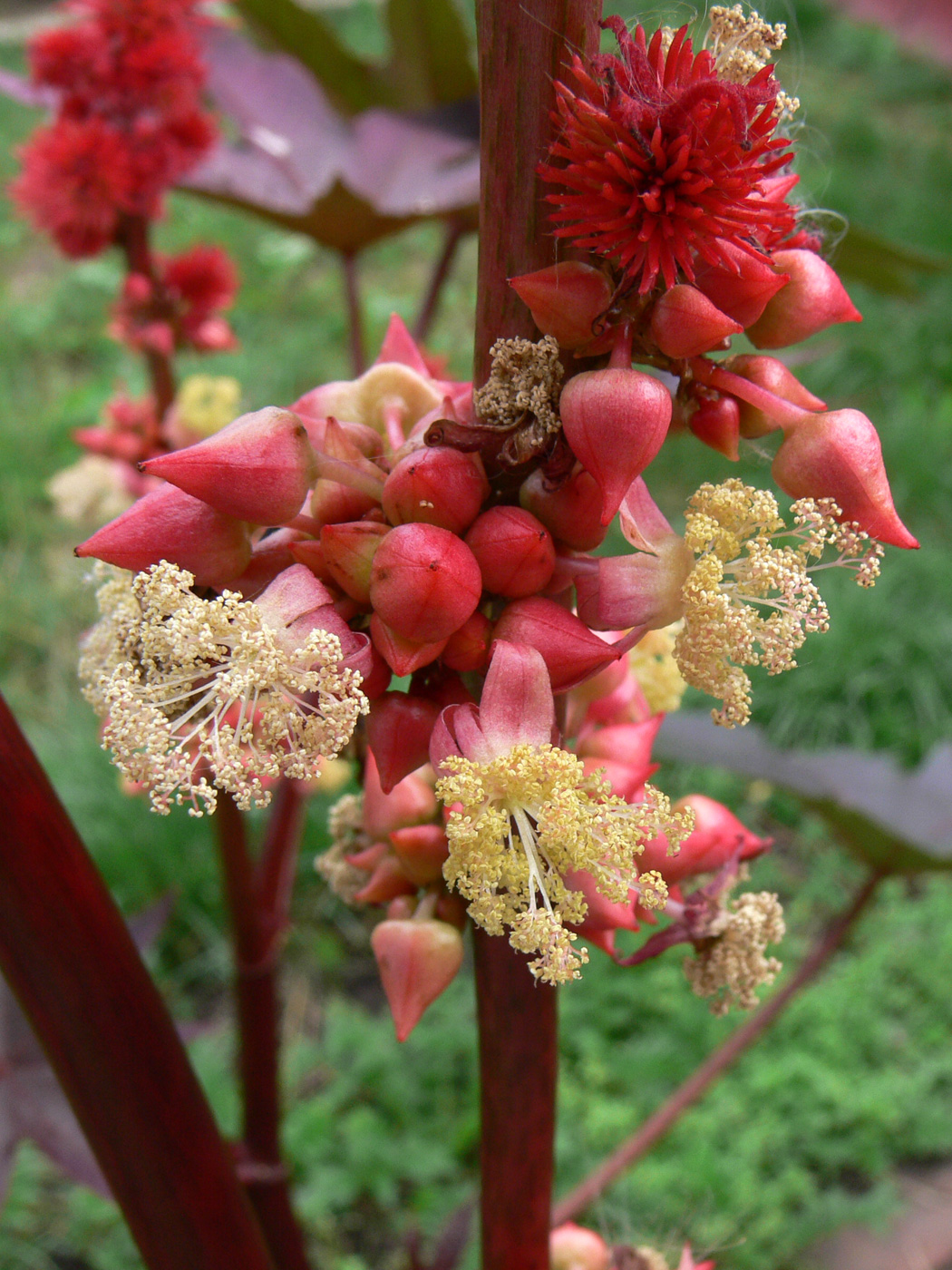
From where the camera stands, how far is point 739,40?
437 millimetres

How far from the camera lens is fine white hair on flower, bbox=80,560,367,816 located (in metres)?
0.40

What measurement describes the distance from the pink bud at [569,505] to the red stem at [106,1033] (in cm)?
22

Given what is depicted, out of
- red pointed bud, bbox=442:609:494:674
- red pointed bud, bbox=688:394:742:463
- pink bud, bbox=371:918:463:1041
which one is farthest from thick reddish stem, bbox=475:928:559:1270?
red pointed bud, bbox=688:394:742:463

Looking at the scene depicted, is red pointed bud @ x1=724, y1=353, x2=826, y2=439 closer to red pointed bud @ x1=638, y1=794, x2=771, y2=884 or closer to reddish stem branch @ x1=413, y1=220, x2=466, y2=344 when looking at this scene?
red pointed bud @ x1=638, y1=794, x2=771, y2=884

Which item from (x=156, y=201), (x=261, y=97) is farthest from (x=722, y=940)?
(x=261, y=97)

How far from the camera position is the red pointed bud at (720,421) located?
0.44 metres

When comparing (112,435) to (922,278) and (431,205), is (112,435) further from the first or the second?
(922,278)

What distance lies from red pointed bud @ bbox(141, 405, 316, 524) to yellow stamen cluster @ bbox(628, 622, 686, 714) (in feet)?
0.80

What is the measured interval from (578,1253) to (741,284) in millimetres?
552

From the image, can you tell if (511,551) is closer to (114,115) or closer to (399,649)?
(399,649)

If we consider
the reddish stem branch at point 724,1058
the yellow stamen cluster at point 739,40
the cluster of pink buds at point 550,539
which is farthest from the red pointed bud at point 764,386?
the reddish stem branch at point 724,1058

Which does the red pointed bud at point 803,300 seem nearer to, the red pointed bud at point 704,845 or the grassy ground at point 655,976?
the grassy ground at point 655,976

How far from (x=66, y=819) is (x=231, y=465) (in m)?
0.15

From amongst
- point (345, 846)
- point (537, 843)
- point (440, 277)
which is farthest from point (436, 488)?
point (440, 277)
